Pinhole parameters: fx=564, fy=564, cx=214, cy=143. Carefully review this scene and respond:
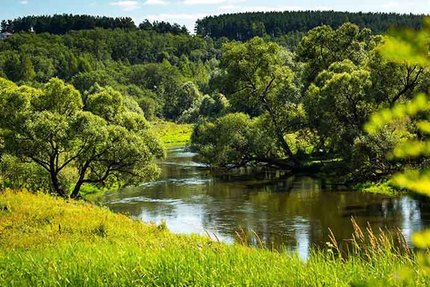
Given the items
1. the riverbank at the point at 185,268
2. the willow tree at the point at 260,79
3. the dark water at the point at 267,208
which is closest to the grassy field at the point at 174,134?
the willow tree at the point at 260,79

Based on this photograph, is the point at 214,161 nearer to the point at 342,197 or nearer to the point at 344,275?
the point at 342,197

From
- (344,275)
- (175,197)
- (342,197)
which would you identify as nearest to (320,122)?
(342,197)

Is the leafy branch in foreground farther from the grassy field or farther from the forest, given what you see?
the grassy field

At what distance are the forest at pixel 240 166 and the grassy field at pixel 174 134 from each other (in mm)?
8329

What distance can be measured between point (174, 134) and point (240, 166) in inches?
1675

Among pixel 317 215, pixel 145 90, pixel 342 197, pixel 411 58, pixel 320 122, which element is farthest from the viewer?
pixel 145 90

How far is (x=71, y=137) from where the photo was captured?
31.1 m

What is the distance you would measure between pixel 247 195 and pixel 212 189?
3.45 m

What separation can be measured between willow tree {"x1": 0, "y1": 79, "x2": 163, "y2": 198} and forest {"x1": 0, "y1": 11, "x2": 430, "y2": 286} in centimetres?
8

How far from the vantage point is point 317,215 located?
92.6 feet

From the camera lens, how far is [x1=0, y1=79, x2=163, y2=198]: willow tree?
3058 cm

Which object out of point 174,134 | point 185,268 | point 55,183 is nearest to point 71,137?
point 55,183

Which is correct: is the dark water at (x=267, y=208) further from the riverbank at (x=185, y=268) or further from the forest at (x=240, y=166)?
the riverbank at (x=185, y=268)

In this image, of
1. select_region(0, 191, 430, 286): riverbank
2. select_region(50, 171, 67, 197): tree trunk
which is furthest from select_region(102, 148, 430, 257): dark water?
select_region(0, 191, 430, 286): riverbank
